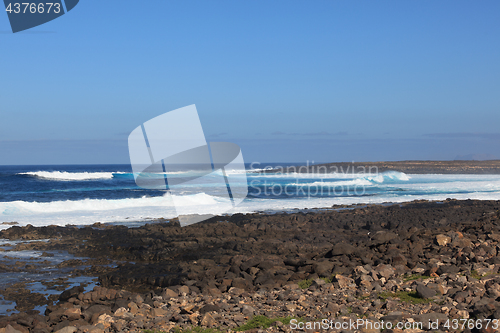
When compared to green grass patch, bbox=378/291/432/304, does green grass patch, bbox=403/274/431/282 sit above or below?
below

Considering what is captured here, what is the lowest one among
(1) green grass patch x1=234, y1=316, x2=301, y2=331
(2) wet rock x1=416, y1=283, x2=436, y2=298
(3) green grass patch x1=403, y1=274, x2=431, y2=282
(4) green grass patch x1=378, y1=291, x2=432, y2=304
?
(3) green grass patch x1=403, y1=274, x2=431, y2=282

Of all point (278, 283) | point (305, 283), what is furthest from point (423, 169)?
point (278, 283)

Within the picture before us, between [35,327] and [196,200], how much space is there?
65.2 feet

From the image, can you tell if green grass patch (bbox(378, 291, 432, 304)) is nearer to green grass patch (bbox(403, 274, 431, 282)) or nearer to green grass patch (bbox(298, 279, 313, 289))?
Answer: green grass patch (bbox(403, 274, 431, 282))

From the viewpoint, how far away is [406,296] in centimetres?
574

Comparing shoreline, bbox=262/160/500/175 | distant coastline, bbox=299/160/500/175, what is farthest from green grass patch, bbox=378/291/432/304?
distant coastline, bbox=299/160/500/175

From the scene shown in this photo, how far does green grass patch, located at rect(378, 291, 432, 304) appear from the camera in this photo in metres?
5.51

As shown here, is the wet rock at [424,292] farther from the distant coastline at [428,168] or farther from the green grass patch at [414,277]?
the distant coastline at [428,168]

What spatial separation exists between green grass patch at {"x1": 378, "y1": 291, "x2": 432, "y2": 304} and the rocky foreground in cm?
1

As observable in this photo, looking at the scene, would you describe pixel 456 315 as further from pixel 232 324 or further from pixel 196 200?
pixel 196 200

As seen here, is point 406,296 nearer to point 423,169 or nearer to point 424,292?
point 424,292

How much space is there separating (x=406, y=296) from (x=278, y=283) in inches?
82.9

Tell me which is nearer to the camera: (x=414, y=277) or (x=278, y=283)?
(x=414, y=277)

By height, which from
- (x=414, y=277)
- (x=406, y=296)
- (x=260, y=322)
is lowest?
(x=414, y=277)
